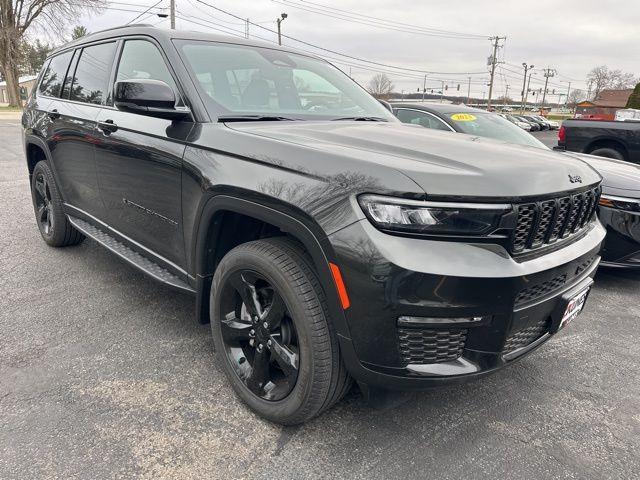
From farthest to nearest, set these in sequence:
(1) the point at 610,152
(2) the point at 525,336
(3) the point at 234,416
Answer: (1) the point at 610,152 → (3) the point at 234,416 → (2) the point at 525,336

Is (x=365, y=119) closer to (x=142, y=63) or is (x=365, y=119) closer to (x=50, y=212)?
(x=142, y=63)

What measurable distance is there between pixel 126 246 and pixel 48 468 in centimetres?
158

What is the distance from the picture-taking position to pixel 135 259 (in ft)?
10.1

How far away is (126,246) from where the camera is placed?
3.24 m

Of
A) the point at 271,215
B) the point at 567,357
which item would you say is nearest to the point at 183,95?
the point at 271,215

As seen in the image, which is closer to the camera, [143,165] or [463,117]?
[143,165]

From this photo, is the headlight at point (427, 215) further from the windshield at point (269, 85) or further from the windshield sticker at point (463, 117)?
the windshield sticker at point (463, 117)

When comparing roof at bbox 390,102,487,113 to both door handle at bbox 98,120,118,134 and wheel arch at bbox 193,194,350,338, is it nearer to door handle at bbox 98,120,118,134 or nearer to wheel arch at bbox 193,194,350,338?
door handle at bbox 98,120,118,134

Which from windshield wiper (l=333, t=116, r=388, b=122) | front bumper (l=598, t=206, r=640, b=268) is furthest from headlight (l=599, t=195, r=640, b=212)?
windshield wiper (l=333, t=116, r=388, b=122)

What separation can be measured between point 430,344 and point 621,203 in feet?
9.97

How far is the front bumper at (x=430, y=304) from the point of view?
5.47 ft

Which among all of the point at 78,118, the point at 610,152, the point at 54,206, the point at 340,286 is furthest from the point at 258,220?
the point at 610,152

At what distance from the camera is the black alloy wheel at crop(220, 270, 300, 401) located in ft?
6.94

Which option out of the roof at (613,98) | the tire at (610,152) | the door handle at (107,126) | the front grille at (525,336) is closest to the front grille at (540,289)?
the front grille at (525,336)
